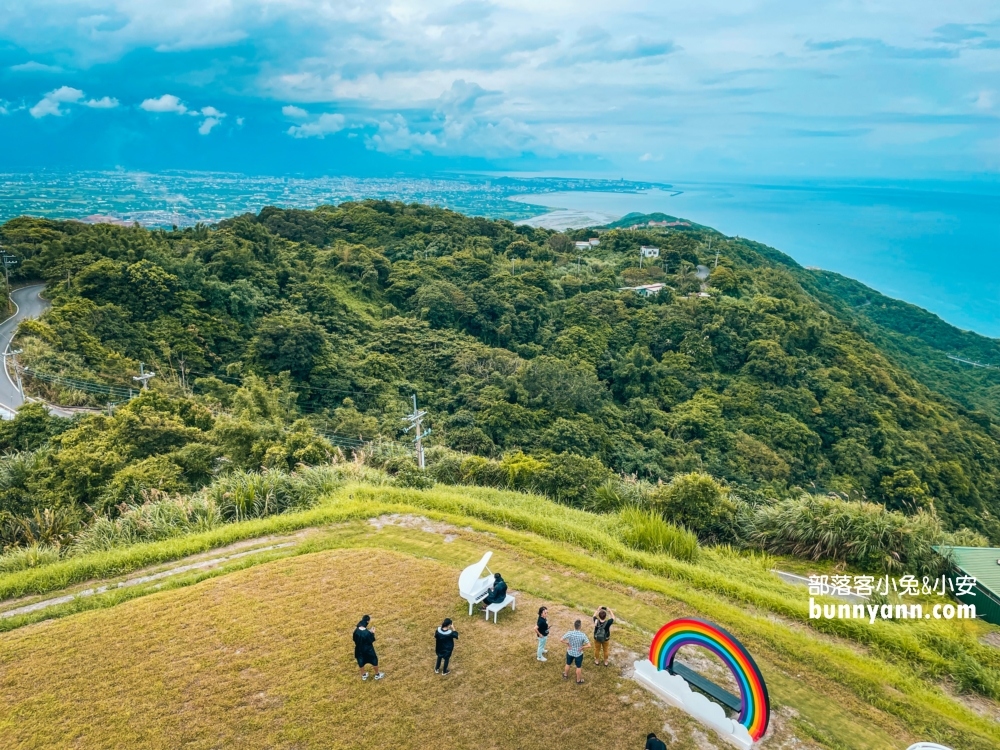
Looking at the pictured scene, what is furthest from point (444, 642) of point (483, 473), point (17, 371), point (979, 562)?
point (17, 371)

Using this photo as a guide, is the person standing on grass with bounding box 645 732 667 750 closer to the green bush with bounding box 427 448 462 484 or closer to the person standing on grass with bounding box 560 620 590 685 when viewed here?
the person standing on grass with bounding box 560 620 590 685

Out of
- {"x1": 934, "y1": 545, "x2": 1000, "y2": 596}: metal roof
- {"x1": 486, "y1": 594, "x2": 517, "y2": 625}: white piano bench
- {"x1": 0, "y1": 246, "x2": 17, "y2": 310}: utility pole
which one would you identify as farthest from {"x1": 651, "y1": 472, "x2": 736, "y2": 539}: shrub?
{"x1": 0, "y1": 246, "x2": 17, "y2": 310}: utility pole

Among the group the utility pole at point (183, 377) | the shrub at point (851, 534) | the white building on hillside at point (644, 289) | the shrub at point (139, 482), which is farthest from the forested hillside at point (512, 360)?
the shrub at point (851, 534)

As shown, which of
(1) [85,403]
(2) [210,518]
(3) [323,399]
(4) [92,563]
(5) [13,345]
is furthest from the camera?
(3) [323,399]

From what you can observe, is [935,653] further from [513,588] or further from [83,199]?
[83,199]

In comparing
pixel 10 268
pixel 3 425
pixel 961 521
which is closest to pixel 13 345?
pixel 3 425

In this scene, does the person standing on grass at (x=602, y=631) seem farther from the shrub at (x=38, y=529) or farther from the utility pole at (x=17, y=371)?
the utility pole at (x=17, y=371)
